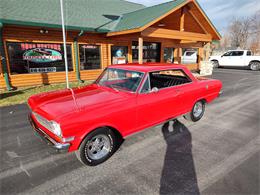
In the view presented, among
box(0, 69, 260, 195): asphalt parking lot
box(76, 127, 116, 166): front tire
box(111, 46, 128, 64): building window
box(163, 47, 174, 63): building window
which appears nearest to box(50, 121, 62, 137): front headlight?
box(76, 127, 116, 166): front tire

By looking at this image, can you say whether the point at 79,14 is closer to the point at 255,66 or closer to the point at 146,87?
the point at 146,87

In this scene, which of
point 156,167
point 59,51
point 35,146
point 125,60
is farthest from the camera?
Answer: point 125,60

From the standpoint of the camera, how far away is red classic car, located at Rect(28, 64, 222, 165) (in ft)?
8.94

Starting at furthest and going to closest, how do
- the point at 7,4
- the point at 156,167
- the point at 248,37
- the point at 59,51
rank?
1. the point at 248,37
2. the point at 59,51
3. the point at 7,4
4. the point at 156,167

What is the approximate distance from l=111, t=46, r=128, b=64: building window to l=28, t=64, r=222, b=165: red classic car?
25.3ft

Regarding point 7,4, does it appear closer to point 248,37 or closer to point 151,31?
point 151,31

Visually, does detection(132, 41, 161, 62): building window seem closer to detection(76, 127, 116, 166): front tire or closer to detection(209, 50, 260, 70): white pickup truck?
detection(209, 50, 260, 70): white pickup truck

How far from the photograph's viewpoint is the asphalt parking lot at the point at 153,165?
8.34 ft

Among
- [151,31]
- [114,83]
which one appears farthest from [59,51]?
[114,83]

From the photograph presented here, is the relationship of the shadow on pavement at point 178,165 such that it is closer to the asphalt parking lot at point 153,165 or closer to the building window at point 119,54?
the asphalt parking lot at point 153,165

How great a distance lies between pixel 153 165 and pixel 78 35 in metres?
9.33

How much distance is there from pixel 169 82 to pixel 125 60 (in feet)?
26.7

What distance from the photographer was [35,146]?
3.66 meters

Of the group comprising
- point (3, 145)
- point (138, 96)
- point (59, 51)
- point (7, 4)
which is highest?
point (7, 4)
